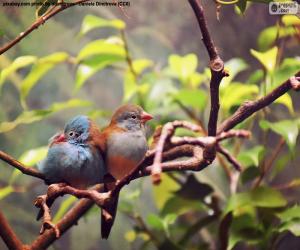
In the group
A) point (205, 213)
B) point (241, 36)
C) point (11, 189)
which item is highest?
point (241, 36)

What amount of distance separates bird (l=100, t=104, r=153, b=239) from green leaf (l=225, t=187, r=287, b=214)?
0.39 m

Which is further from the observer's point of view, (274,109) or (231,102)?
(274,109)

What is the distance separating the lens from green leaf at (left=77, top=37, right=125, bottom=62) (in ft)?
2.99

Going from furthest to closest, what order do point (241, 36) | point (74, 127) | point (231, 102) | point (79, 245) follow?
point (241, 36) < point (79, 245) < point (231, 102) < point (74, 127)

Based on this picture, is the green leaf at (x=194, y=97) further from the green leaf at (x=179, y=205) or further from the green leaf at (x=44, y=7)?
the green leaf at (x=44, y=7)

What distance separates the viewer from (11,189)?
0.95 meters

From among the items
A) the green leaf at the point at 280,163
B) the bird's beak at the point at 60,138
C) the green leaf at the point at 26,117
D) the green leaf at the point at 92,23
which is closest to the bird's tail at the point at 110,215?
the bird's beak at the point at 60,138

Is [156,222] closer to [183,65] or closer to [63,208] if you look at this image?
[63,208]

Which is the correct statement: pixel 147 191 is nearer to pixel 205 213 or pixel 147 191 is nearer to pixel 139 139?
pixel 205 213

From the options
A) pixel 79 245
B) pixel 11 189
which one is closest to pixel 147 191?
pixel 79 245

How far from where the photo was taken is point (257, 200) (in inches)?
36.5

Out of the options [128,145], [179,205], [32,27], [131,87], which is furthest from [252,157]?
[32,27]

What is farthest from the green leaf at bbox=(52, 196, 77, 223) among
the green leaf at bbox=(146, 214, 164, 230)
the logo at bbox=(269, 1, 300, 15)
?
the logo at bbox=(269, 1, 300, 15)

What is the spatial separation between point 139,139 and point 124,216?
59 centimetres
